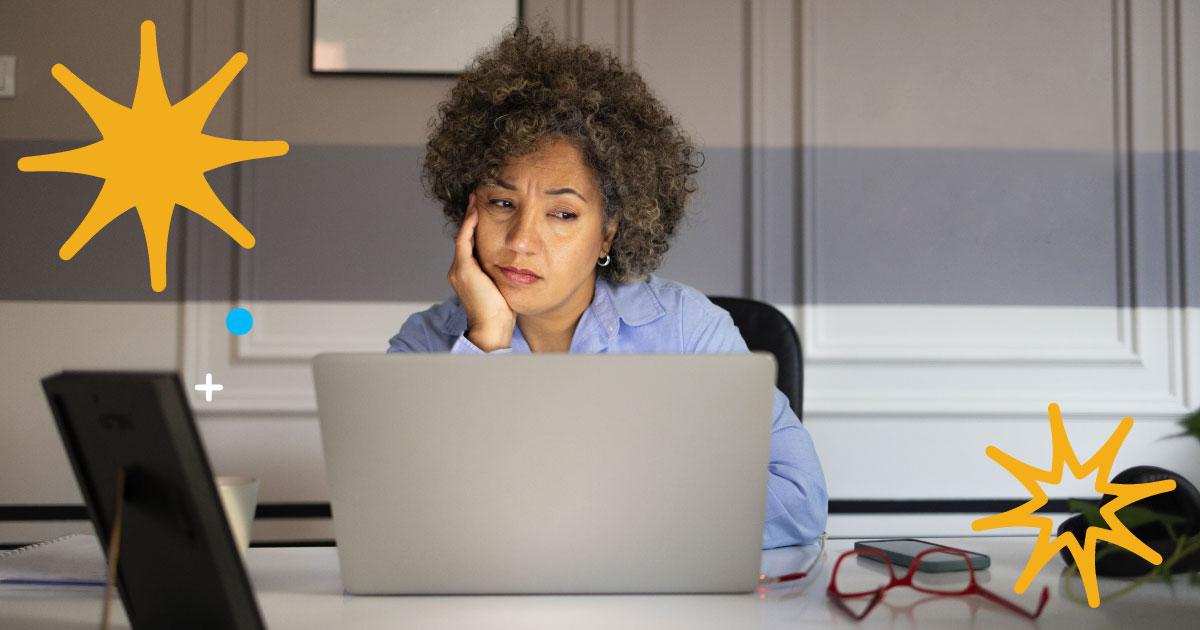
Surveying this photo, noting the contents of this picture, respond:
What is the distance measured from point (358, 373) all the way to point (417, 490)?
110 millimetres

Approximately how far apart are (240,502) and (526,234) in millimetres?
760

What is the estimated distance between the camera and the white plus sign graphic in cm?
228

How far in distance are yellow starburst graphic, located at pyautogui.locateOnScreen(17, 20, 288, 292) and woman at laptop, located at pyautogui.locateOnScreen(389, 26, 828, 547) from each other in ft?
2.75

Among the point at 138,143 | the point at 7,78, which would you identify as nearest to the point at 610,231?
the point at 138,143

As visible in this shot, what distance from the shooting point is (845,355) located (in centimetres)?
234

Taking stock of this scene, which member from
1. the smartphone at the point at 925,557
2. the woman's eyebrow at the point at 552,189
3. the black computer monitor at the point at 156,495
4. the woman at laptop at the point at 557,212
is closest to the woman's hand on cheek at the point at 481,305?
the woman at laptop at the point at 557,212

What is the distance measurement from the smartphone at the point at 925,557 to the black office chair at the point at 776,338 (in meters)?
0.55

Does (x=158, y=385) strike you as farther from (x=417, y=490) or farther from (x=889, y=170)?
(x=889, y=170)

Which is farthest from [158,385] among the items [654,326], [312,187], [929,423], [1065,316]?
[1065,316]

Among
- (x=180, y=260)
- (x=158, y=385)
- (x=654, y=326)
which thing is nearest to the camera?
(x=158, y=385)

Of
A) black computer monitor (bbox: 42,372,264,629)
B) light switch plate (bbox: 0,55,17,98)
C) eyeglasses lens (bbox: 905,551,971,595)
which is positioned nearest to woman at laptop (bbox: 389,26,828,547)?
eyeglasses lens (bbox: 905,551,971,595)

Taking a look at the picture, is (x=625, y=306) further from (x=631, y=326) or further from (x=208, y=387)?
(x=208, y=387)

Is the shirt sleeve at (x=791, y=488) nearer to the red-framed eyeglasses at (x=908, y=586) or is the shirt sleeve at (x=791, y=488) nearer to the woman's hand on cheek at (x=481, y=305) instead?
the red-framed eyeglasses at (x=908, y=586)

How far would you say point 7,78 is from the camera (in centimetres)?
231
